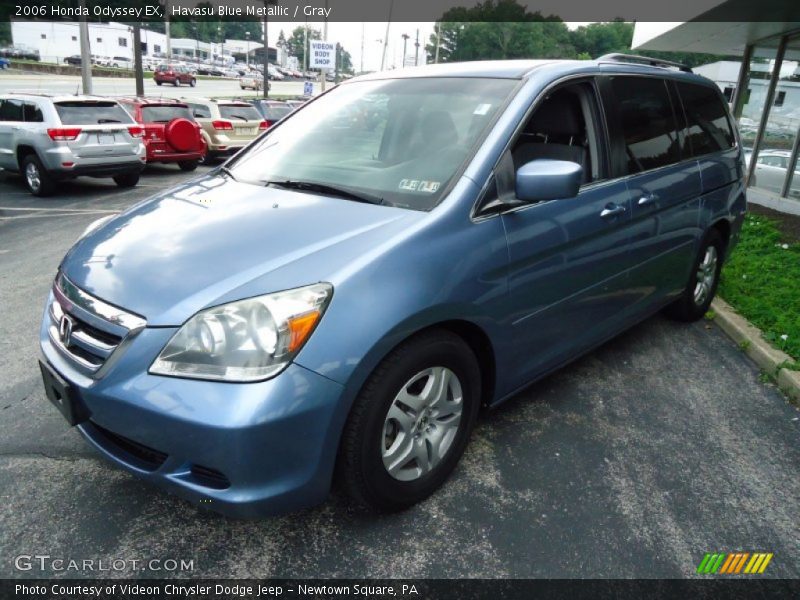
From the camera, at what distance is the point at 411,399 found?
2.32m

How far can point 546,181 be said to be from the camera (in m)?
2.50

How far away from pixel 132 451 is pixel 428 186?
1.54m

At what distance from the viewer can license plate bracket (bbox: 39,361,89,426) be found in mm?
2160

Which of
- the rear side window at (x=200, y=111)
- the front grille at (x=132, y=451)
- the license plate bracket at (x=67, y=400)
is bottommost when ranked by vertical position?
the rear side window at (x=200, y=111)

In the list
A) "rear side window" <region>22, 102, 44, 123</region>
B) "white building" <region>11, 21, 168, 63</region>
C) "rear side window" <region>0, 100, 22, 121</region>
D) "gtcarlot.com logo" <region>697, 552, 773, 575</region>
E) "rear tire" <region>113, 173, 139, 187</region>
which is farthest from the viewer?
"white building" <region>11, 21, 168, 63</region>

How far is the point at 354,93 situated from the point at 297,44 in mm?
141710

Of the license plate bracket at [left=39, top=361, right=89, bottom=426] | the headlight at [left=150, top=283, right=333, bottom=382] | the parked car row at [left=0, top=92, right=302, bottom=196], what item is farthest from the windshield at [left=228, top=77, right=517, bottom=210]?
the parked car row at [left=0, top=92, right=302, bottom=196]

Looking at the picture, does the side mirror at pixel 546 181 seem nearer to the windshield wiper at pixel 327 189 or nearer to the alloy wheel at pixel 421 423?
the windshield wiper at pixel 327 189

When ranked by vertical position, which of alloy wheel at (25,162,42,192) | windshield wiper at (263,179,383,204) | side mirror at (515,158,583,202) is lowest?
alloy wheel at (25,162,42,192)

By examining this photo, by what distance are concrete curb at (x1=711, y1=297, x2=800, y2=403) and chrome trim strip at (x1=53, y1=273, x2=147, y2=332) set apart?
367 centimetres

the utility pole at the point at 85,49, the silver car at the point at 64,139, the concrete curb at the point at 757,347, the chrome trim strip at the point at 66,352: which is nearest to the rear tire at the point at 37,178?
the silver car at the point at 64,139

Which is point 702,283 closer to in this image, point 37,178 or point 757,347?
point 757,347

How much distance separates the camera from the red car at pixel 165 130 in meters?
12.8

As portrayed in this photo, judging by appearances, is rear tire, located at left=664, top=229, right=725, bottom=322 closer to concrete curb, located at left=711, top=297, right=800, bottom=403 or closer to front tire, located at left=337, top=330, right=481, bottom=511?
concrete curb, located at left=711, top=297, right=800, bottom=403
